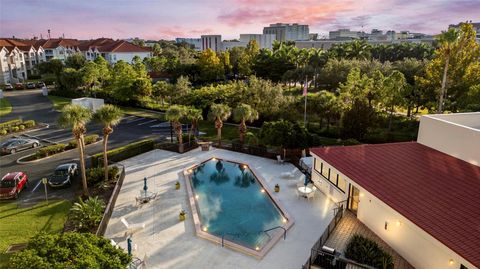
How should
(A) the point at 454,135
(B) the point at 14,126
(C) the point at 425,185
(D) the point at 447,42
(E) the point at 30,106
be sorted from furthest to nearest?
(E) the point at 30,106
(B) the point at 14,126
(D) the point at 447,42
(A) the point at 454,135
(C) the point at 425,185

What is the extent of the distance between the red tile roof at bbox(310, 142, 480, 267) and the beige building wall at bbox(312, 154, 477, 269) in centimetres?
33

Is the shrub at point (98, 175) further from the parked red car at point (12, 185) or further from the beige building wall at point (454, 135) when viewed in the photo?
the beige building wall at point (454, 135)

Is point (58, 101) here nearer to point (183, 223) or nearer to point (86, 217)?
point (86, 217)

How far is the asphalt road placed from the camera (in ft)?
77.6

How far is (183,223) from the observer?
18750mm

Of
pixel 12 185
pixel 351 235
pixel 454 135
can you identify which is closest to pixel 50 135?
pixel 12 185

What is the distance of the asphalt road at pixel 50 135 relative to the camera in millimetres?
23641

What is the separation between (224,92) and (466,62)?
29.2 metres

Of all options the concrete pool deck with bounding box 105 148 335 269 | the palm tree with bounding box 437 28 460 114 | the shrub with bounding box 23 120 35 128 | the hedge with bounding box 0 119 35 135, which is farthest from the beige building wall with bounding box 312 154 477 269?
the shrub with bounding box 23 120 35 128

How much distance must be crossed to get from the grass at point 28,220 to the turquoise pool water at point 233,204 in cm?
855

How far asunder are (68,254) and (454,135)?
1976 cm

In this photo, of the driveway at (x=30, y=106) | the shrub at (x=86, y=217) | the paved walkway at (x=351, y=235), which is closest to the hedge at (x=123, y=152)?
the shrub at (x=86, y=217)

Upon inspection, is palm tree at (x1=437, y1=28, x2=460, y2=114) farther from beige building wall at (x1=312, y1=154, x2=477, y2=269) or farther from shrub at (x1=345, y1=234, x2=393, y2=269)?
shrub at (x1=345, y1=234, x2=393, y2=269)

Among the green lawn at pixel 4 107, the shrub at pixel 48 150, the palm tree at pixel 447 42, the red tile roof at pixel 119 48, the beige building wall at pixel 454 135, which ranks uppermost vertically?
the red tile roof at pixel 119 48
